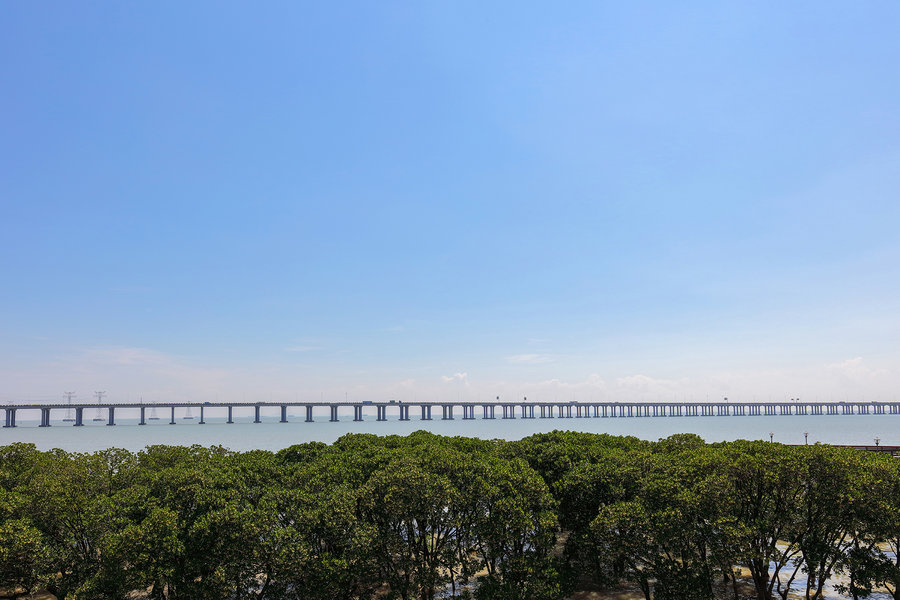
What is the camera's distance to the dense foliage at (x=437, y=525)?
18750mm

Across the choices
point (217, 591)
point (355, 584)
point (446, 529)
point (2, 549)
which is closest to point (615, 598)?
point (446, 529)

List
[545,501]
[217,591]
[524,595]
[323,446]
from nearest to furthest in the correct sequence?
[217,591], [524,595], [545,501], [323,446]

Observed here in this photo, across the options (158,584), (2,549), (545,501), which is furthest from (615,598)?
(2,549)

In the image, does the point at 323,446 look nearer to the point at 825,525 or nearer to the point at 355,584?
the point at 355,584

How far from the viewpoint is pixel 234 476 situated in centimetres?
2247

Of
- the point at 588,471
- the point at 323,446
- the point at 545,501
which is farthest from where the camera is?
the point at 323,446

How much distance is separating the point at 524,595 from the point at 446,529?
4.15m

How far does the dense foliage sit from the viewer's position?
738 inches

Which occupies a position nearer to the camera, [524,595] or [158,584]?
[158,584]

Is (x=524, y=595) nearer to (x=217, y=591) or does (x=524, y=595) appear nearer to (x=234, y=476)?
→ (x=217, y=591)

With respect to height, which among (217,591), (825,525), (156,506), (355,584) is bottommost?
(355,584)

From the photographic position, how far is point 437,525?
21.2 m

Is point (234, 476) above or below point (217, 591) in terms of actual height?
above

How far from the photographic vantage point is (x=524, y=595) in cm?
A: 1994
